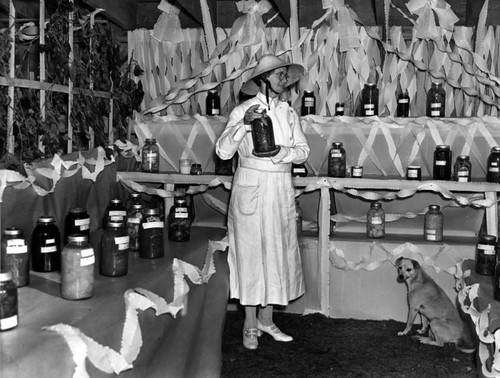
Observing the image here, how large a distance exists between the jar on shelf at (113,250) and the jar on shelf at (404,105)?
86.6 inches

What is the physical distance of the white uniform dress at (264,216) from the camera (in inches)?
120

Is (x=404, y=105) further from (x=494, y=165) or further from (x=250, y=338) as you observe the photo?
(x=250, y=338)

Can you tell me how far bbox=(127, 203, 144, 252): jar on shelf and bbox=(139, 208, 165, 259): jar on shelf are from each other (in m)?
0.09

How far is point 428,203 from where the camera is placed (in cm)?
386

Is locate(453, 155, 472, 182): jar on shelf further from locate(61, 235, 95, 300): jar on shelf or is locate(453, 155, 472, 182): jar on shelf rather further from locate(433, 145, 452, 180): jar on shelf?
locate(61, 235, 95, 300): jar on shelf

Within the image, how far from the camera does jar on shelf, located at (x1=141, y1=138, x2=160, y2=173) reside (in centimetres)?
380

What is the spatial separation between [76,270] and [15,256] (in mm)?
222

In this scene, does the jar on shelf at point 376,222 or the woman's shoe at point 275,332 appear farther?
the jar on shelf at point 376,222

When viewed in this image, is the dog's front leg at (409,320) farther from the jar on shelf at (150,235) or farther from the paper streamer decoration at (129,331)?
the jar on shelf at (150,235)

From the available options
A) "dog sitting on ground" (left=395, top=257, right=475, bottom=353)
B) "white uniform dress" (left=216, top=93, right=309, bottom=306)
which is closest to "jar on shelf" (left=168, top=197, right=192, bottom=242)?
"white uniform dress" (left=216, top=93, right=309, bottom=306)

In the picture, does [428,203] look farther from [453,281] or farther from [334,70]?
[334,70]

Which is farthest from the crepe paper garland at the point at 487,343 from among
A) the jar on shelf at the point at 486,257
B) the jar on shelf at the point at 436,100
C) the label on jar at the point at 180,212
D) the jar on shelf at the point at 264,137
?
the jar on shelf at the point at 436,100

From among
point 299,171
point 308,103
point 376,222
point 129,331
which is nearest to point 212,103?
point 308,103

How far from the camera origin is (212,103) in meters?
4.04
